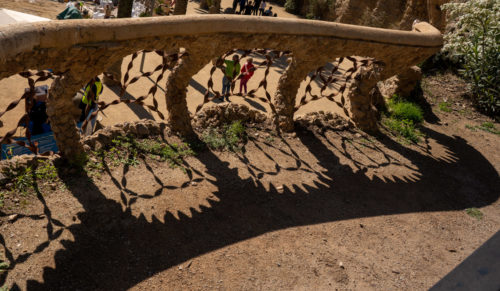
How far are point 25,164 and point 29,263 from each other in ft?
4.67

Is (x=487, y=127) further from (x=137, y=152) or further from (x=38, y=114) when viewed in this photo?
(x=38, y=114)

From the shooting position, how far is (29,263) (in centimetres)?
364

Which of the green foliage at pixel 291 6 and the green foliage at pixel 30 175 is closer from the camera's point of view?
the green foliage at pixel 30 175

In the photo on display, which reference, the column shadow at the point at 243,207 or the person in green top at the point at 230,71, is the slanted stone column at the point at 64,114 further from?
the person in green top at the point at 230,71

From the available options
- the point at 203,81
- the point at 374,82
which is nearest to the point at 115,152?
the point at 374,82

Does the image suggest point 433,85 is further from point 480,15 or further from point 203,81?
point 203,81

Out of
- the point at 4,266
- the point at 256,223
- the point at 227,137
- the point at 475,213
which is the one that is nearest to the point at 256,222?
the point at 256,223

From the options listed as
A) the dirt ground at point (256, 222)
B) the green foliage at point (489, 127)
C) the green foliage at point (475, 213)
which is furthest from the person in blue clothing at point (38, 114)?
the green foliage at point (489, 127)

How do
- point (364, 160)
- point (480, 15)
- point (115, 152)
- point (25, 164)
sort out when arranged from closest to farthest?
1. point (25, 164)
2. point (115, 152)
3. point (364, 160)
4. point (480, 15)

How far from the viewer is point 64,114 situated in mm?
4664

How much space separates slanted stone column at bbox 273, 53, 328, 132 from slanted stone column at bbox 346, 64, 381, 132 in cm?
153

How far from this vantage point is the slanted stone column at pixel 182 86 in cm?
540

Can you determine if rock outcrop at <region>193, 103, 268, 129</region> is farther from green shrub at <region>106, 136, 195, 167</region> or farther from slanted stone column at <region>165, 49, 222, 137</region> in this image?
green shrub at <region>106, 136, 195, 167</region>

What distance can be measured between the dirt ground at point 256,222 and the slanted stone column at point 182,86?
0.59m
